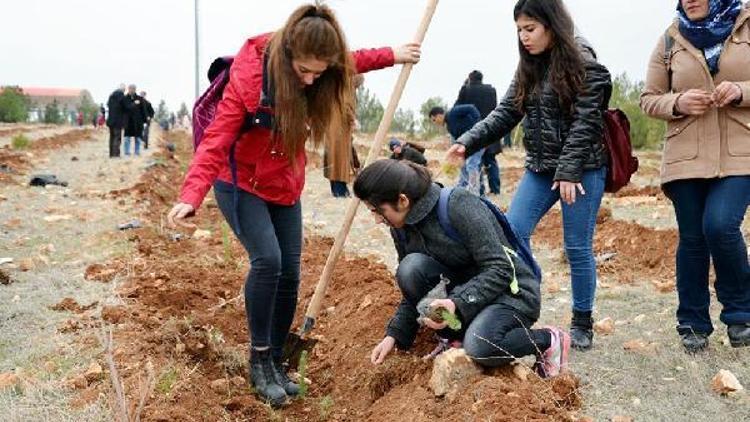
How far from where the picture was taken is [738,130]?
360 centimetres

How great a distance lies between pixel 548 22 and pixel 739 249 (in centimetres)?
134

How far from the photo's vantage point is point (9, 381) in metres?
3.46

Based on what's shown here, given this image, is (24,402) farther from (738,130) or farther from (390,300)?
(738,130)

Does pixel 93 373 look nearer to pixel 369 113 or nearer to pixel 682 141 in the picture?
pixel 682 141

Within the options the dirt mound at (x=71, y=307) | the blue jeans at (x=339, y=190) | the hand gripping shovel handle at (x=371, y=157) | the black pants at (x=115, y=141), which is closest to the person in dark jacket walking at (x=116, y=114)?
the black pants at (x=115, y=141)

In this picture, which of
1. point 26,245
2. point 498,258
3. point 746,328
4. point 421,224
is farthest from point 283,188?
point 26,245

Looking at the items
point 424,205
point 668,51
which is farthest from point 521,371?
point 668,51

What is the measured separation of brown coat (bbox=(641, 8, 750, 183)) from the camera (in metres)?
3.57

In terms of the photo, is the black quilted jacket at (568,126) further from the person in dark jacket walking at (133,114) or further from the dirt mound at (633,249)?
the person in dark jacket walking at (133,114)

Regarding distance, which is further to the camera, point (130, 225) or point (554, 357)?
point (130, 225)

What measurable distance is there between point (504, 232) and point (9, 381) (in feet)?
7.32

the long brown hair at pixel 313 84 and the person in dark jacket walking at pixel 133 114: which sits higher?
the long brown hair at pixel 313 84

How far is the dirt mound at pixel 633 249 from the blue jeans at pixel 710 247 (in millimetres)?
1618

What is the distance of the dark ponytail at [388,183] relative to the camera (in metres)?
3.16
